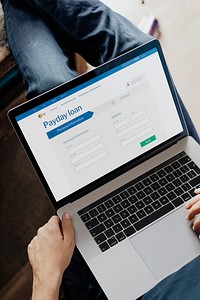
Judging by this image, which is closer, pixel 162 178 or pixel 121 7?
pixel 162 178

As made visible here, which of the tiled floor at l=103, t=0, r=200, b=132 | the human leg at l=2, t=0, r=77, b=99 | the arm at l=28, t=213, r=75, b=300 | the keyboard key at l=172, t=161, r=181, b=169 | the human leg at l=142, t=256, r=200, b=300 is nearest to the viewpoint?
the human leg at l=142, t=256, r=200, b=300

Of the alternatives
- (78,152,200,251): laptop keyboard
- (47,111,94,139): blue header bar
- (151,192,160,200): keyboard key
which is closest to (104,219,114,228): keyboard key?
(78,152,200,251): laptop keyboard

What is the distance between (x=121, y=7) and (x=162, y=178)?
837mm

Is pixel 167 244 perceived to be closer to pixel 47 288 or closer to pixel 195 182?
pixel 195 182

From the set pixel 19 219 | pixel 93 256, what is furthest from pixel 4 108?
pixel 93 256

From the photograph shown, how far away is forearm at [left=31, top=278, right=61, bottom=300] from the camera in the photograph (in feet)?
2.61

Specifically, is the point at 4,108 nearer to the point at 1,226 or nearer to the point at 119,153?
the point at 1,226

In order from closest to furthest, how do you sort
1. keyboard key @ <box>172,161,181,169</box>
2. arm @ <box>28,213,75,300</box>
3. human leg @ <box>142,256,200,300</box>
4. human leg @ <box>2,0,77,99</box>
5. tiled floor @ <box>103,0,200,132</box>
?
1. human leg @ <box>142,256,200,300</box>
2. arm @ <box>28,213,75,300</box>
3. keyboard key @ <box>172,161,181,169</box>
4. human leg @ <box>2,0,77,99</box>
5. tiled floor @ <box>103,0,200,132</box>

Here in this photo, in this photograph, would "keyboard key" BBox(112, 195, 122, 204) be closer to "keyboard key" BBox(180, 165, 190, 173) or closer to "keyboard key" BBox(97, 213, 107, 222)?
"keyboard key" BBox(97, 213, 107, 222)

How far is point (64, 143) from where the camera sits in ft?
2.74

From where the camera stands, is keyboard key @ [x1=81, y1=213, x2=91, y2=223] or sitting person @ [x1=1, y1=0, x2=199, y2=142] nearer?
keyboard key @ [x1=81, y1=213, x2=91, y2=223]

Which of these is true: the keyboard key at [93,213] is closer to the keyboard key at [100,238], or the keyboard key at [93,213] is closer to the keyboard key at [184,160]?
the keyboard key at [100,238]

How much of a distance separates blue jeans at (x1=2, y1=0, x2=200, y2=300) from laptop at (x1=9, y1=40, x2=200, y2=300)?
5.0 inches

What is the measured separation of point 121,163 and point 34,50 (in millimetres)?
387
